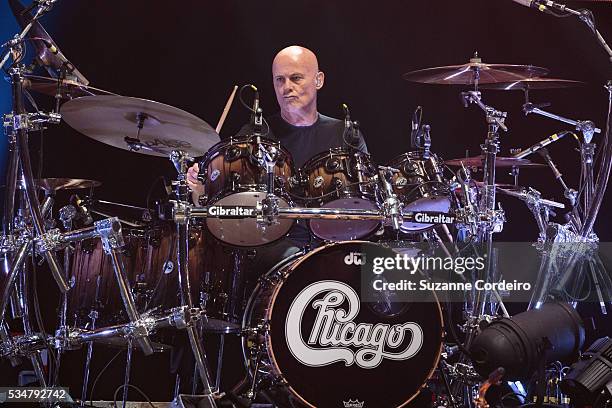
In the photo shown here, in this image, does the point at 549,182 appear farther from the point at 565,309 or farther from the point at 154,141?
the point at 154,141

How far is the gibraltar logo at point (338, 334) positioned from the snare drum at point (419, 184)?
1.92 ft

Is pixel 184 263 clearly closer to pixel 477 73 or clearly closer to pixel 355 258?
pixel 355 258

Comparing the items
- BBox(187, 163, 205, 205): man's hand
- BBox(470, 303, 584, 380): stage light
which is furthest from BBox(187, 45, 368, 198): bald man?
BBox(470, 303, 584, 380): stage light

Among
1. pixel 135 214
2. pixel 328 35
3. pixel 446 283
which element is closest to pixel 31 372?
pixel 135 214

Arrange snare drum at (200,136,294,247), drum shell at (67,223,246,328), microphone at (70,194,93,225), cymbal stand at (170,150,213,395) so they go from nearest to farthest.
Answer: cymbal stand at (170,150,213,395) → snare drum at (200,136,294,247) → drum shell at (67,223,246,328) → microphone at (70,194,93,225)

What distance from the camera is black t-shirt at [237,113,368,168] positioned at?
421cm

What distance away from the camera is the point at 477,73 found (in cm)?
382

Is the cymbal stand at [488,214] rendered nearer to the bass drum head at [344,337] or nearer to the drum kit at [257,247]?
the drum kit at [257,247]

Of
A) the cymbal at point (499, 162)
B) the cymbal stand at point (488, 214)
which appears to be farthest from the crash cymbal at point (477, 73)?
the cymbal at point (499, 162)

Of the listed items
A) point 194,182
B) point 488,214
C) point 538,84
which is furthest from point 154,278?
point 538,84

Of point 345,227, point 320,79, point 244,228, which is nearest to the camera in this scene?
point 244,228

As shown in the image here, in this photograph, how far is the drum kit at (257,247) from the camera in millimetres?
2947

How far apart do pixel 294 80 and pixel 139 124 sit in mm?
1277

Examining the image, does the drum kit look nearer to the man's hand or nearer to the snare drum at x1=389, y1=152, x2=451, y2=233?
the snare drum at x1=389, y1=152, x2=451, y2=233
